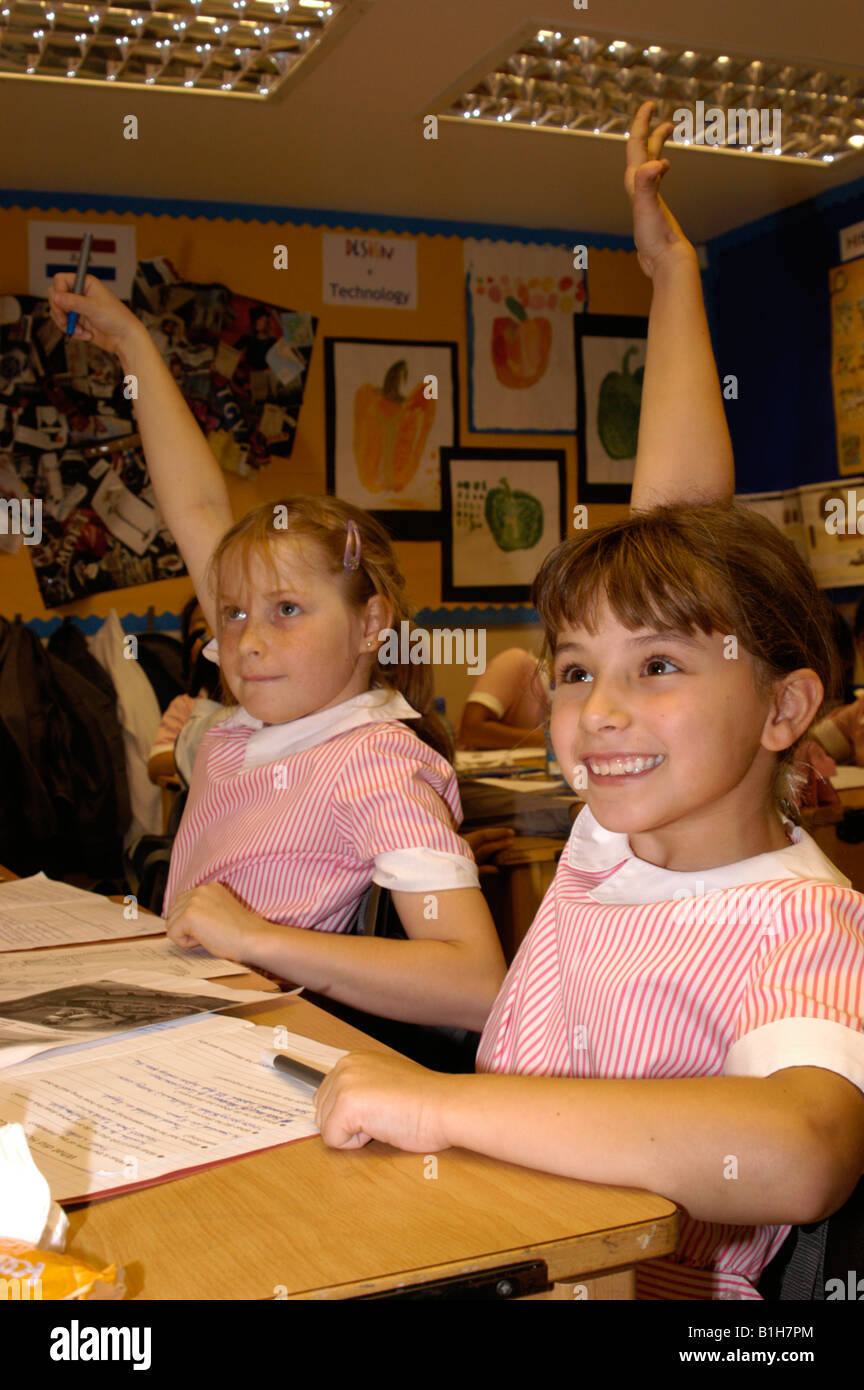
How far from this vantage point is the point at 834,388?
3918mm

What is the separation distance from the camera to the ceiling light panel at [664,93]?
9.18 ft

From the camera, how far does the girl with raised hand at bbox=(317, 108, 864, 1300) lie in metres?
0.65

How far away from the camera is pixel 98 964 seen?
110 centimetres

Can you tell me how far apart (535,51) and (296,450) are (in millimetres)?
1520

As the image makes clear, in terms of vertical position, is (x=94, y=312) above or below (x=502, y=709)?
above

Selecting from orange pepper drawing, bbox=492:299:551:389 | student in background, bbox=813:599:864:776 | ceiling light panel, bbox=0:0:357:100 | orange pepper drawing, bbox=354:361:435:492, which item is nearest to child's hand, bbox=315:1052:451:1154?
ceiling light panel, bbox=0:0:357:100

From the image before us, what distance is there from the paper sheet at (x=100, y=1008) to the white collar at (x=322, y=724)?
42cm

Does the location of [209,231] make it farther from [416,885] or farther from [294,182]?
[416,885]

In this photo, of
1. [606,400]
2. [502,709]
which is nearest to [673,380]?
[502,709]

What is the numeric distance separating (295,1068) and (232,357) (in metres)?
3.37

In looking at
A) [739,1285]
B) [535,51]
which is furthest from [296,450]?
[739,1285]

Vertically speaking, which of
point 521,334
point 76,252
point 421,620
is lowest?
point 421,620

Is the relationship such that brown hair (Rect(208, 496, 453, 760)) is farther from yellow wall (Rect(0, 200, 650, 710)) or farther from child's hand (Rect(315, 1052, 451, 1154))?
yellow wall (Rect(0, 200, 650, 710))

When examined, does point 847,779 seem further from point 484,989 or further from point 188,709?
point 484,989
